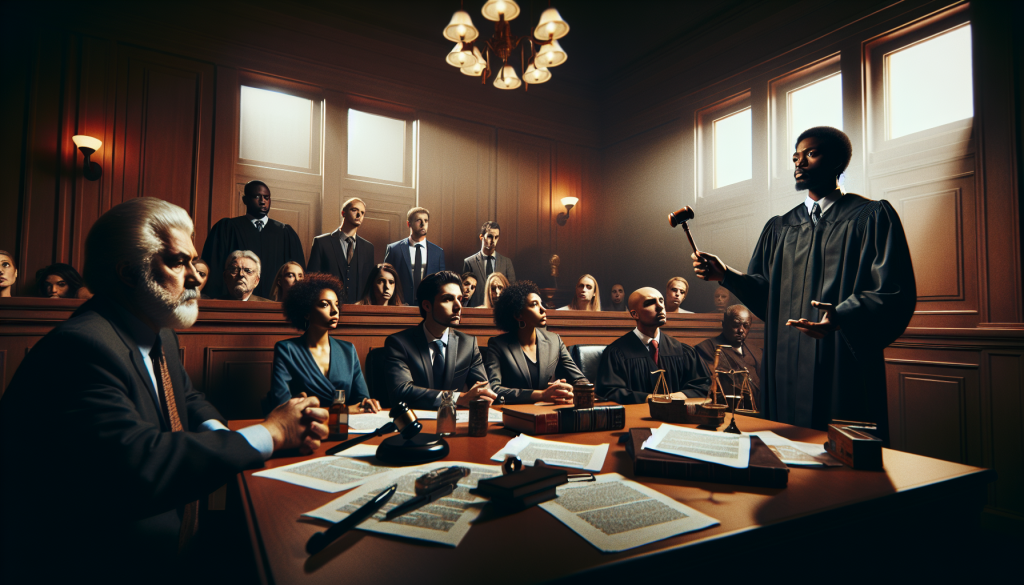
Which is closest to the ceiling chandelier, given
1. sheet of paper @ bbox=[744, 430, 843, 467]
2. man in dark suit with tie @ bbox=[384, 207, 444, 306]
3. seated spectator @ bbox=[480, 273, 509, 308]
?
seated spectator @ bbox=[480, 273, 509, 308]

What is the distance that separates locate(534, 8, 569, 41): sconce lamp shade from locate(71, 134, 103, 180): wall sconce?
4882 millimetres

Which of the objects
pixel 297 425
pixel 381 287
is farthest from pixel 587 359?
pixel 297 425

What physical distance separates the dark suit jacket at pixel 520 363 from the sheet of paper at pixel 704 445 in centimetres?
162

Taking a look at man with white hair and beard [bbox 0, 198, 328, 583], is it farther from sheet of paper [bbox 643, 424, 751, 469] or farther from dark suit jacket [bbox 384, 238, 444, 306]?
dark suit jacket [bbox 384, 238, 444, 306]

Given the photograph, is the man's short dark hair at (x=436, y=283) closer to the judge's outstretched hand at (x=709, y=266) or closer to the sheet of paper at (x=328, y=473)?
the judge's outstretched hand at (x=709, y=266)

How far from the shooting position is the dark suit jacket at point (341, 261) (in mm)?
6629

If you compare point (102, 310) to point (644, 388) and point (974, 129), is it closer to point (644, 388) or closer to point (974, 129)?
point (644, 388)

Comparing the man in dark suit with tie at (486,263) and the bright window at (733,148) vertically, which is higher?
the bright window at (733,148)

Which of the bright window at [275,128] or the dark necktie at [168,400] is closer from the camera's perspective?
the dark necktie at [168,400]

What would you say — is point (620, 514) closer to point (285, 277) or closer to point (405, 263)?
point (285, 277)

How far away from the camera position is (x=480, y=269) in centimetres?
751

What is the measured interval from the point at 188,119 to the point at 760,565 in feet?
24.2

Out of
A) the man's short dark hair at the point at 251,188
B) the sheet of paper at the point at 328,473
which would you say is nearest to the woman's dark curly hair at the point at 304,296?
the sheet of paper at the point at 328,473

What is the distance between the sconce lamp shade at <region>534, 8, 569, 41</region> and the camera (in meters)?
4.64
